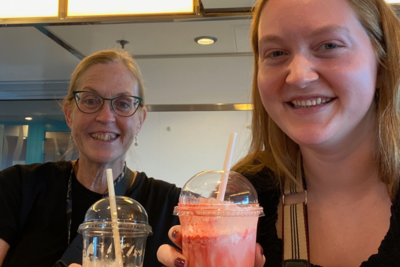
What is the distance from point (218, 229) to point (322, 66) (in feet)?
1.79

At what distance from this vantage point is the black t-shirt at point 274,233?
3.53ft

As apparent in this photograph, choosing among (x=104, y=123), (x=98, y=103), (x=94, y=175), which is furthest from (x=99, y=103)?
(x=94, y=175)

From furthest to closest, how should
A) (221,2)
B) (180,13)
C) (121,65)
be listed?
(221,2), (180,13), (121,65)

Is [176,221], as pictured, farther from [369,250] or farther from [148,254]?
[369,250]

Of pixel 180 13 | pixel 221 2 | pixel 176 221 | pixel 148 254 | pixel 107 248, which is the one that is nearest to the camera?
pixel 107 248

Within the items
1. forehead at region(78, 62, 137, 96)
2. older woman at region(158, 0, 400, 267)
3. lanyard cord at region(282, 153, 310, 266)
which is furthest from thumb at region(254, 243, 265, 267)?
forehead at region(78, 62, 137, 96)

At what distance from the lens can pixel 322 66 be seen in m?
1.07

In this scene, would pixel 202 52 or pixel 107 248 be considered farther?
pixel 202 52

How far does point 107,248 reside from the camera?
1.13 meters

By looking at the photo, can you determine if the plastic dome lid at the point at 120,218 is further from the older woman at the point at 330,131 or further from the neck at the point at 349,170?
the neck at the point at 349,170

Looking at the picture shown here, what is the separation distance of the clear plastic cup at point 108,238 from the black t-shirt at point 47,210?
22.1 inches

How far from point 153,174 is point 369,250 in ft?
9.64

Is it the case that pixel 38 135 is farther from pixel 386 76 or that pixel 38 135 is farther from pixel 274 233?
pixel 386 76

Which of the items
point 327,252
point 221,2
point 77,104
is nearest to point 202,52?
point 221,2
